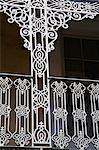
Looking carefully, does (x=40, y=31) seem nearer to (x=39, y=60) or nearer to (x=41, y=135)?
(x=39, y=60)

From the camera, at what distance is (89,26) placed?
1031 centimetres

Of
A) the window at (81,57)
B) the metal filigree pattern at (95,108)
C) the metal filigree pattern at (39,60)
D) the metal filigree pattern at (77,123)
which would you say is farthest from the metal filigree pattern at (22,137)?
the window at (81,57)

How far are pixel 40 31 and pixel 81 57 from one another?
3.06 metres

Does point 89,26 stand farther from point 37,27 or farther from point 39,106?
point 39,106

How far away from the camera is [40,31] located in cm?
734

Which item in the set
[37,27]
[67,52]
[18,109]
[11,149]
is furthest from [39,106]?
[67,52]

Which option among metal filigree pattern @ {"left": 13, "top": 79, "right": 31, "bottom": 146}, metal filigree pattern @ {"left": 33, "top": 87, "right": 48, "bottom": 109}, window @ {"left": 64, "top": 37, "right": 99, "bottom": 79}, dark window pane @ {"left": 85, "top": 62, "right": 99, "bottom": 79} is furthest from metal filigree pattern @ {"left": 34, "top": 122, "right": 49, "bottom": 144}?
dark window pane @ {"left": 85, "top": 62, "right": 99, "bottom": 79}

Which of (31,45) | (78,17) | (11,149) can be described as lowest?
(11,149)

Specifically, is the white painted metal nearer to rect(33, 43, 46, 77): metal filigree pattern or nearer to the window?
rect(33, 43, 46, 77): metal filigree pattern

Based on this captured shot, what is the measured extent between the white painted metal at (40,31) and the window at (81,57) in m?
2.44

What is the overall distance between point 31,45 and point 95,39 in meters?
3.62

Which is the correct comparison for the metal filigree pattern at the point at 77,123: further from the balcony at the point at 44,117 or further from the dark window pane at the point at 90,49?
the dark window pane at the point at 90,49

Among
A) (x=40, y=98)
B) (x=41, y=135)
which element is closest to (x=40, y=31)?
(x=40, y=98)

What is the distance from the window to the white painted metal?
2.44m
